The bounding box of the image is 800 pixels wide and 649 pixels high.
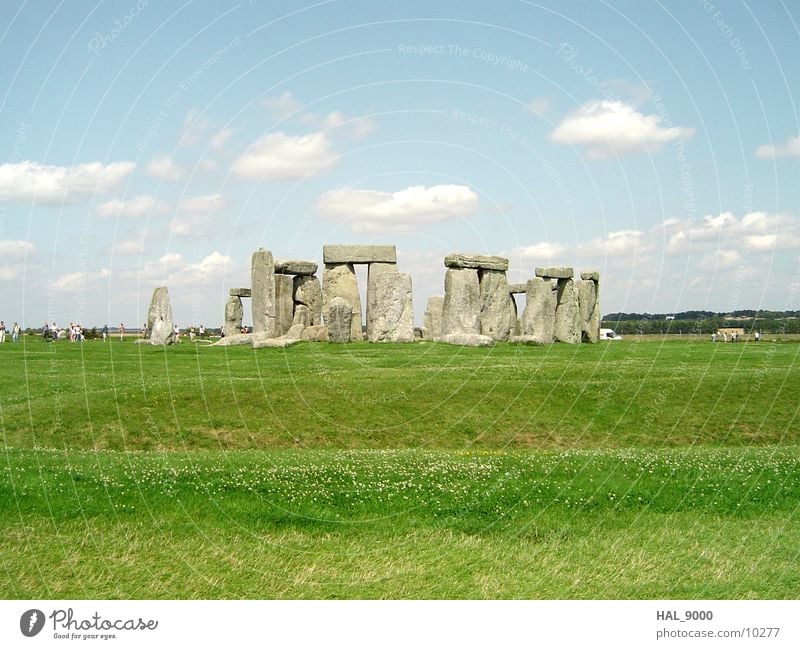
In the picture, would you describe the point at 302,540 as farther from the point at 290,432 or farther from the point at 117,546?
the point at 290,432

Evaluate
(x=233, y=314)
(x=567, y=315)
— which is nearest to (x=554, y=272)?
(x=567, y=315)

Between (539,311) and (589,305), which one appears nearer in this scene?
(539,311)

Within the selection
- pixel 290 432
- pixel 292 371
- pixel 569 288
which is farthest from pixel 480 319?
pixel 290 432

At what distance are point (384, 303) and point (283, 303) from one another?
223 inches

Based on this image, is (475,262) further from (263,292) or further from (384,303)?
(263,292)

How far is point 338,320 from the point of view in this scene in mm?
41812

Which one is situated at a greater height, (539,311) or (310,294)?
(310,294)

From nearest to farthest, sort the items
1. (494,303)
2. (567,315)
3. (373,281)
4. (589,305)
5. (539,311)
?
(373,281)
(494,303)
(539,311)
(567,315)
(589,305)

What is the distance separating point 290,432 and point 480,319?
25141 mm

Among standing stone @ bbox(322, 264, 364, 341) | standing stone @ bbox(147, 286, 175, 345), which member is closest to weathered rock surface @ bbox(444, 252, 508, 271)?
standing stone @ bbox(322, 264, 364, 341)

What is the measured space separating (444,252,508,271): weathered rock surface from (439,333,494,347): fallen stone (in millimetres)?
4564

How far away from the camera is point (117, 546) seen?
12.0m

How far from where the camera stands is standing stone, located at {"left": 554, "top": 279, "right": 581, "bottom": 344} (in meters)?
48.9

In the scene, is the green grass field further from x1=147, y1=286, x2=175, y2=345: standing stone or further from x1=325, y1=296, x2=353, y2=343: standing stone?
x1=147, y1=286, x2=175, y2=345: standing stone
